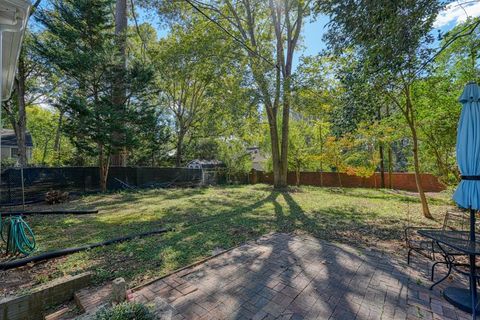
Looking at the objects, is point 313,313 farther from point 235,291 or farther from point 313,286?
point 235,291

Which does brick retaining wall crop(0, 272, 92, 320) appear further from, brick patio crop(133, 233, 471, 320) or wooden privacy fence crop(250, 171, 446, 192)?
wooden privacy fence crop(250, 171, 446, 192)

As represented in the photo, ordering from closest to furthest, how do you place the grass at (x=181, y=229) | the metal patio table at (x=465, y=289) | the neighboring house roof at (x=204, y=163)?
the metal patio table at (x=465, y=289) < the grass at (x=181, y=229) < the neighboring house roof at (x=204, y=163)

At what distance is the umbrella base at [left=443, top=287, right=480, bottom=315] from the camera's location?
89.6 inches

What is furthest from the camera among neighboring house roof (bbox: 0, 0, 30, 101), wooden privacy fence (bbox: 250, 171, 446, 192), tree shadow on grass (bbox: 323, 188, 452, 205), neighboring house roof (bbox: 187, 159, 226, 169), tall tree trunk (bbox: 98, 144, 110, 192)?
neighboring house roof (bbox: 187, 159, 226, 169)

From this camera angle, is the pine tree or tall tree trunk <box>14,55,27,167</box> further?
tall tree trunk <box>14,55,27,167</box>

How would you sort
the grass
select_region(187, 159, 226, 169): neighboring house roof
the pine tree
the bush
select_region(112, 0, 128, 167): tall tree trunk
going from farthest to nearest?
select_region(187, 159, 226, 169): neighboring house roof, select_region(112, 0, 128, 167): tall tree trunk, the pine tree, the grass, the bush

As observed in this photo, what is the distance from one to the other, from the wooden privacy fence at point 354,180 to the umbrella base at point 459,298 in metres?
14.0

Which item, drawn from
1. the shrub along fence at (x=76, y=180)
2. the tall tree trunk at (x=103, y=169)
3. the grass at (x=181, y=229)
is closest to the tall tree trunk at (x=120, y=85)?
the tall tree trunk at (x=103, y=169)

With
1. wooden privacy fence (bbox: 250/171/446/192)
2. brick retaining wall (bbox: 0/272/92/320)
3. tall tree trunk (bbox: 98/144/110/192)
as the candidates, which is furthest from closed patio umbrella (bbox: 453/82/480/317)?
wooden privacy fence (bbox: 250/171/446/192)

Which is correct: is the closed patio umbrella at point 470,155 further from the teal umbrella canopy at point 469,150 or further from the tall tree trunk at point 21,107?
the tall tree trunk at point 21,107

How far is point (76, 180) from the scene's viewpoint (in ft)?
32.5

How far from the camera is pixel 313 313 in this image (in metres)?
2.22

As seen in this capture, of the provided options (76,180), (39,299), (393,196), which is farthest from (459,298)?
(76,180)

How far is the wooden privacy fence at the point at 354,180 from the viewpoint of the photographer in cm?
1464
